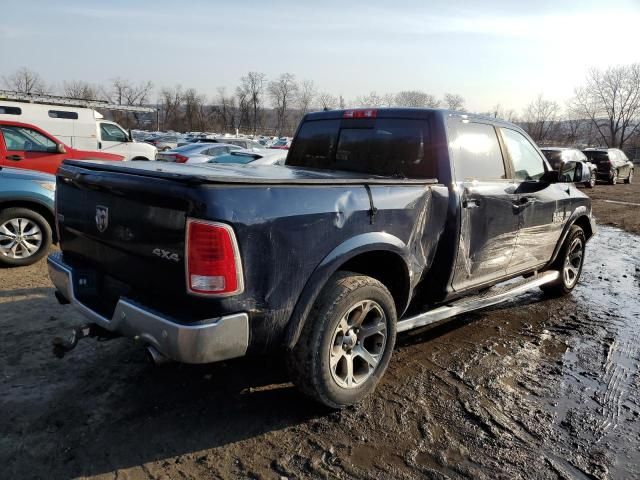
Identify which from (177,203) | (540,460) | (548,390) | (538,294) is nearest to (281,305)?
(177,203)

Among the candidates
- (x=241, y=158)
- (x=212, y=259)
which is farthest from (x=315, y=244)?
(x=241, y=158)

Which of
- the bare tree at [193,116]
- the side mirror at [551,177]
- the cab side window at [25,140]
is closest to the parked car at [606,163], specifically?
the side mirror at [551,177]

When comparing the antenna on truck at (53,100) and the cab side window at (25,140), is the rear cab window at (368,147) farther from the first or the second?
the antenna on truck at (53,100)

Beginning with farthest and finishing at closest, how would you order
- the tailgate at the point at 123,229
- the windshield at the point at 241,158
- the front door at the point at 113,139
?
the front door at the point at 113,139 < the windshield at the point at 241,158 < the tailgate at the point at 123,229

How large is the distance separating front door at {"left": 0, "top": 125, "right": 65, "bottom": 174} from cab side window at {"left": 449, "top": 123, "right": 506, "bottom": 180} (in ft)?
24.4

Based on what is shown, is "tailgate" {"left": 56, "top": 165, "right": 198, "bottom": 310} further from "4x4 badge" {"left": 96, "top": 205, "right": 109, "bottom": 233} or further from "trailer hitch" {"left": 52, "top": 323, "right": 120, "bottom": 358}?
"trailer hitch" {"left": 52, "top": 323, "right": 120, "bottom": 358}

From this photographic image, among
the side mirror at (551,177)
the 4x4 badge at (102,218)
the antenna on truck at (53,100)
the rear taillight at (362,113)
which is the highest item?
the antenna on truck at (53,100)

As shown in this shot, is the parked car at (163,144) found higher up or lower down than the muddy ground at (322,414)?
higher up

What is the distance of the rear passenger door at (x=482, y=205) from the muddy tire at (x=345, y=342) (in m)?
0.95

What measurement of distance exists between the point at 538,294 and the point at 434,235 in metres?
3.10

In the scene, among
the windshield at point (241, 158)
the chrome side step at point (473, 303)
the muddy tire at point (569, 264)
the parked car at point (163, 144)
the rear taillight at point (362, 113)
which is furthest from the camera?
the parked car at point (163, 144)

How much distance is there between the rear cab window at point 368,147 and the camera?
13.0 feet

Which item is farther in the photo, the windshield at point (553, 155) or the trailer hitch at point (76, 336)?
the windshield at point (553, 155)

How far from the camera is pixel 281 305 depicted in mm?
2676
